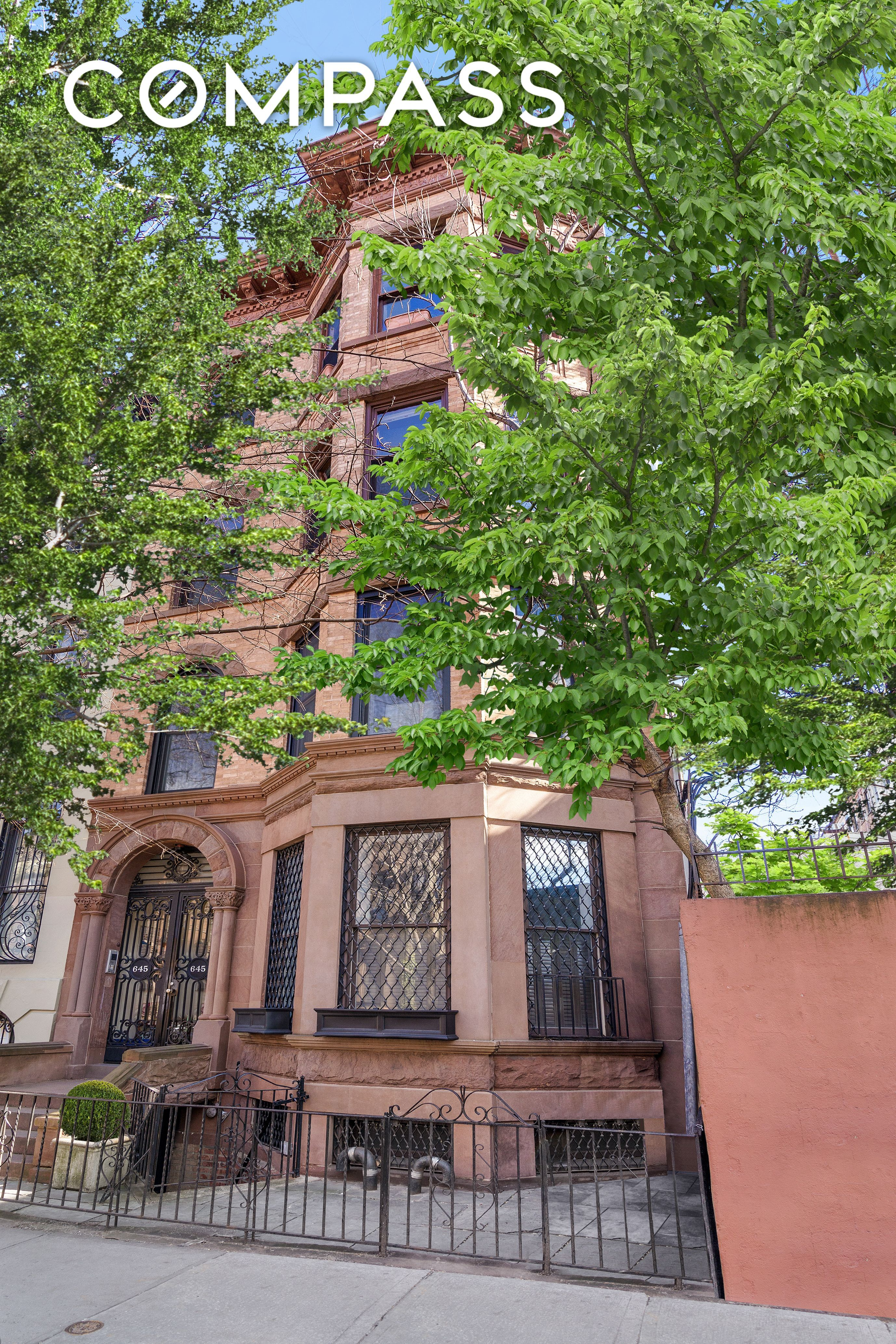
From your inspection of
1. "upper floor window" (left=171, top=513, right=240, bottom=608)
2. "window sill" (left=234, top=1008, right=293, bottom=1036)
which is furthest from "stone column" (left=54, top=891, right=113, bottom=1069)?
"upper floor window" (left=171, top=513, right=240, bottom=608)

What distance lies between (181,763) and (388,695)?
258 inches

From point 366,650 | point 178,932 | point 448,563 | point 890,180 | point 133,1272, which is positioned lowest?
point 133,1272

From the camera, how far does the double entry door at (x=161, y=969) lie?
14.3m

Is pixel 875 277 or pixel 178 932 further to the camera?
pixel 178 932

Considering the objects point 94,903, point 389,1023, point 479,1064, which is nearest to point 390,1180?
point 479,1064

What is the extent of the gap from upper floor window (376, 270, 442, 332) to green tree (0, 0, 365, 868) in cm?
283

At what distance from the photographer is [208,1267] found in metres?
6.20

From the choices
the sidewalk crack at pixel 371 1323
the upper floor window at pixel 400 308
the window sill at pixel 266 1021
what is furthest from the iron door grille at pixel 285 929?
the upper floor window at pixel 400 308

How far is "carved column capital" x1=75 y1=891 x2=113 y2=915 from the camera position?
14.9m

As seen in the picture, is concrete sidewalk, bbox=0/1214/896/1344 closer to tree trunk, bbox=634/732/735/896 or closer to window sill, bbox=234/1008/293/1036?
tree trunk, bbox=634/732/735/896

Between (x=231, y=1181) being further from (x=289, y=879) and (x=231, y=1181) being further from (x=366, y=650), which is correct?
(x=289, y=879)

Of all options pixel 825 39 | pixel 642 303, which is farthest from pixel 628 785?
pixel 825 39

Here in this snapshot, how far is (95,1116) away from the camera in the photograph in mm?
8758

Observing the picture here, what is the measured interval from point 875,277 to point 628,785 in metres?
7.13
